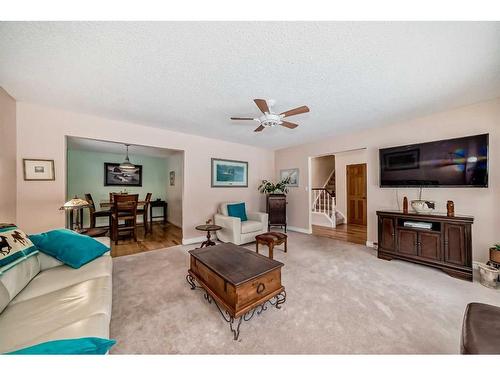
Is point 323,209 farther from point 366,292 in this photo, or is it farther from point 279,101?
point 279,101

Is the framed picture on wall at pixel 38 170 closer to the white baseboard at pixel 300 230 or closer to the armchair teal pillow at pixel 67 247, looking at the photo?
the armchair teal pillow at pixel 67 247

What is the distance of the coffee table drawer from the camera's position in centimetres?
150

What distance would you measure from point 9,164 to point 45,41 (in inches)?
70.5

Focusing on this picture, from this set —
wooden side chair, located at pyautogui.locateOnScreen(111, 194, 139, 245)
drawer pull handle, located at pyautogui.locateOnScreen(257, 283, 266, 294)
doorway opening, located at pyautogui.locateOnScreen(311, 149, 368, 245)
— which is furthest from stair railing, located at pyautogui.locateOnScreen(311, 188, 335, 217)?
wooden side chair, located at pyautogui.locateOnScreen(111, 194, 139, 245)

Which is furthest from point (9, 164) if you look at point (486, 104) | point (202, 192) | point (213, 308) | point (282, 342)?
point (486, 104)

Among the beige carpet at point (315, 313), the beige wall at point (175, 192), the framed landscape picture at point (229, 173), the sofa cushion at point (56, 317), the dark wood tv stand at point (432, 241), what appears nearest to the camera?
the sofa cushion at point (56, 317)

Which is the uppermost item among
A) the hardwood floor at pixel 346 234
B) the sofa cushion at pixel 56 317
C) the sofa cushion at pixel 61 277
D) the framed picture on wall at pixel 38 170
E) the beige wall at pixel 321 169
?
the beige wall at pixel 321 169

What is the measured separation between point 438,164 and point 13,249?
482cm

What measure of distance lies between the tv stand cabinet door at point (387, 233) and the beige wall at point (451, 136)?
59 cm

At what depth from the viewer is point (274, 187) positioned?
4.90 meters

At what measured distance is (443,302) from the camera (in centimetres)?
187

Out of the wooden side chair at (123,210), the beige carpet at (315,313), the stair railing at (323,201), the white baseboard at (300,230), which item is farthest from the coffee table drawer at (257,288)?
the stair railing at (323,201)

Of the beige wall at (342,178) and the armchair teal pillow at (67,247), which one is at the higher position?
the beige wall at (342,178)

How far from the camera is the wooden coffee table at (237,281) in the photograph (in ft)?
4.90
